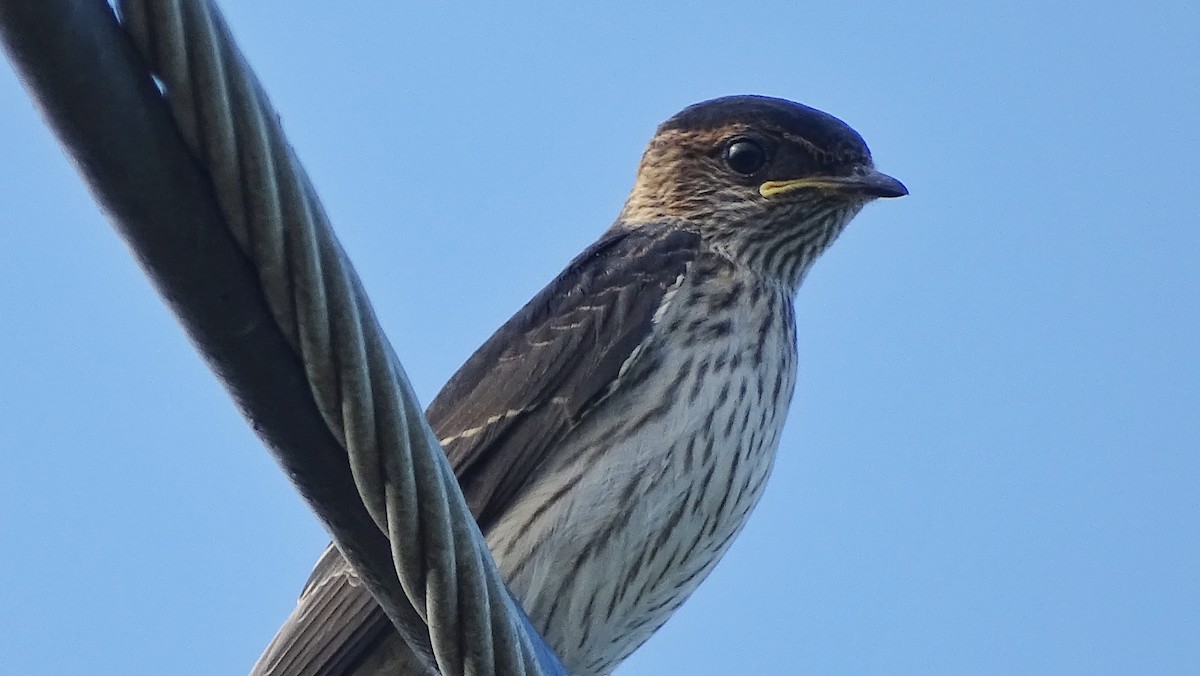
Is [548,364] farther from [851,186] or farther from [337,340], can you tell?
[337,340]

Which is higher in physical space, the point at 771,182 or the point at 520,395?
the point at 771,182

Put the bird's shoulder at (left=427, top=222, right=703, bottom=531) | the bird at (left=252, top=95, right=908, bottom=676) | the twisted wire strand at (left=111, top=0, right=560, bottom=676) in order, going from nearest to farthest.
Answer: the twisted wire strand at (left=111, top=0, right=560, bottom=676), the bird at (left=252, top=95, right=908, bottom=676), the bird's shoulder at (left=427, top=222, right=703, bottom=531)

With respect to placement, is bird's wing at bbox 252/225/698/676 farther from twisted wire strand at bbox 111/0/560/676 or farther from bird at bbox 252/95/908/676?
twisted wire strand at bbox 111/0/560/676

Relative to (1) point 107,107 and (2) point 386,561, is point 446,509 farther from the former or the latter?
(1) point 107,107

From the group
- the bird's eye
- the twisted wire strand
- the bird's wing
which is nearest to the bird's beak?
the bird's eye

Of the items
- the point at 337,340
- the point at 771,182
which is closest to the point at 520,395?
the point at 771,182

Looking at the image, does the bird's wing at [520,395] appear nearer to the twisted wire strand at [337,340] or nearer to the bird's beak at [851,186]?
the bird's beak at [851,186]

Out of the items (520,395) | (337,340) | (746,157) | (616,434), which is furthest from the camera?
(746,157)
